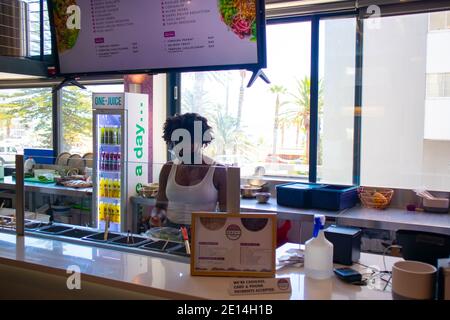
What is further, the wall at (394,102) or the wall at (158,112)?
the wall at (158,112)

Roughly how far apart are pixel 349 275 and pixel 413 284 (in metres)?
0.26

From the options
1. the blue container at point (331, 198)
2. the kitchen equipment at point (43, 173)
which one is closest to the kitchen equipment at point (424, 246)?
the blue container at point (331, 198)

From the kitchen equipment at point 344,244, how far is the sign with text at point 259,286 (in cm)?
35

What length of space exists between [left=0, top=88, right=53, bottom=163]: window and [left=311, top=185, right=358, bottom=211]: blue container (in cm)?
371

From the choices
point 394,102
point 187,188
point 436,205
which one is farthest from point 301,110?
point 187,188

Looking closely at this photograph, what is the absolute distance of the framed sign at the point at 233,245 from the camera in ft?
5.12

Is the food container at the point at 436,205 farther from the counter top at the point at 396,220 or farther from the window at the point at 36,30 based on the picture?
the window at the point at 36,30

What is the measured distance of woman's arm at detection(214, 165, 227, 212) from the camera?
6.18 ft

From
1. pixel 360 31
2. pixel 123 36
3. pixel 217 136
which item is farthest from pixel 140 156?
pixel 360 31

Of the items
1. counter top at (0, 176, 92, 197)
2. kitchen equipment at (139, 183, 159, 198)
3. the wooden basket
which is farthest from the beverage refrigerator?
the wooden basket

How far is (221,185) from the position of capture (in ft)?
6.34

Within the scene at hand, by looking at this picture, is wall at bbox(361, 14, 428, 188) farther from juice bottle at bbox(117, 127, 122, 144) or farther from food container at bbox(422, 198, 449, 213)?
juice bottle at bbox(117, 127, 122, 144)

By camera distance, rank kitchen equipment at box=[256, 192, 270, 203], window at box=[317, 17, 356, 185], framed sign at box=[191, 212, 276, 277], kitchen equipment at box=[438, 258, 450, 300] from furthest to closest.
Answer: window at box=[317, 17, 356, 185] → kitchen equipment at box=[256, 192, 270, 203] → framed sign at box=[191, 212, 276, 277] → kitchen equipment at box=[438, 258, 450, 300]

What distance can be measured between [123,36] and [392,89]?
7.69 feet
